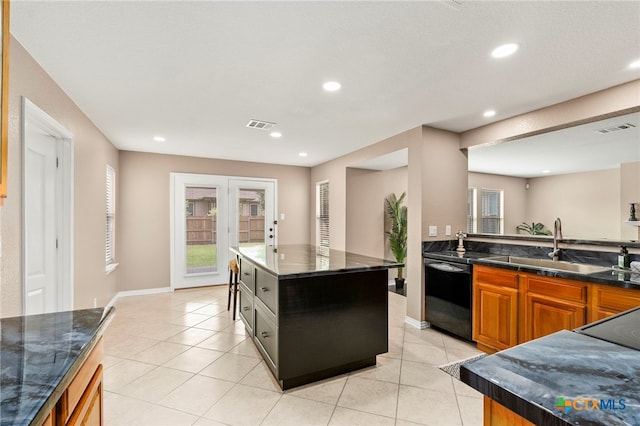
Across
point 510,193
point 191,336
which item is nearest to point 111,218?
point 191,336

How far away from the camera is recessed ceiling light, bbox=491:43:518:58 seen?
77.1 inches

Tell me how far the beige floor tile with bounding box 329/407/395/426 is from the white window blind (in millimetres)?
4154

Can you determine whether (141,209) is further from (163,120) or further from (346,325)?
(346,325)

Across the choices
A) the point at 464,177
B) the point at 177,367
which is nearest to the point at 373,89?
the point at 464,177

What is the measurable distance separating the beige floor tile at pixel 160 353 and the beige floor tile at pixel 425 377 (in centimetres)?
213

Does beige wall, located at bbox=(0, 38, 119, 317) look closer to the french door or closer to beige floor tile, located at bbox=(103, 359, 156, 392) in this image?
beige floor tile, located at bbox=(103, 359, 156, 392)

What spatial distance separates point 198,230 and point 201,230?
52mm

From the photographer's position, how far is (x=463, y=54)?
207cm

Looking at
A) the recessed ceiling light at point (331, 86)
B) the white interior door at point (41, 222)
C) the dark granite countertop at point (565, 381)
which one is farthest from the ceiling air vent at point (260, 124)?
the dark granite countertop at point (565, 381)

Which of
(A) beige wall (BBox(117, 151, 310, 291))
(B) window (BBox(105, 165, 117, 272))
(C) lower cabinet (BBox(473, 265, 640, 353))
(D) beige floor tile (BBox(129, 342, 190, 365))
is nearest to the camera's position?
(C) lower cabinet (BBox(473, 265, 640, 353))

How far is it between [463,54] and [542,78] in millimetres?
835

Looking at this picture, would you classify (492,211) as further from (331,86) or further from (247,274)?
(247,274)

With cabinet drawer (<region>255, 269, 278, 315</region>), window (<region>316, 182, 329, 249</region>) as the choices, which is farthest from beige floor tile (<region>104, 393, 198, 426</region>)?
window (<region>316, 182, 329, 249</region>)

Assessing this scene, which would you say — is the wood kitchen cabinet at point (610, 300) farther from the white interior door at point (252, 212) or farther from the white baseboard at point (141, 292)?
the white baseboard at point (141, 292)
